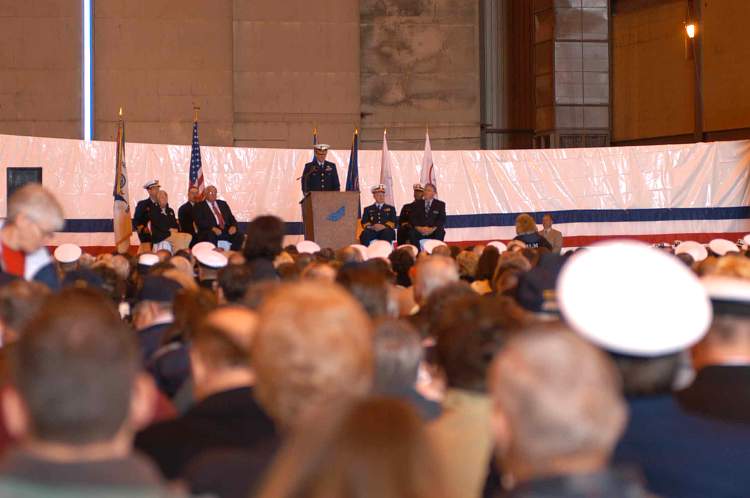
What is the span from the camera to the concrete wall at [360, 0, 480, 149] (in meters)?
20.4

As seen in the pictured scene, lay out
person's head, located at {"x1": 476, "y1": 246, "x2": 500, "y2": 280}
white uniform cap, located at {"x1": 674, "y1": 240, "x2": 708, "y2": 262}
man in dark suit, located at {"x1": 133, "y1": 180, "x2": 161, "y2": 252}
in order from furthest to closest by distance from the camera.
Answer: man in dark suit, located at {"x1": 133, "y1": 180, "x2": 161, "y2": 252}, white uniform cap, located at {"x1": 674, "y1": 240, "x2": 708, "y2": 262}, person's head, located at {"x1": 476, "y1": 246, "x2": 500, "y2": 280}

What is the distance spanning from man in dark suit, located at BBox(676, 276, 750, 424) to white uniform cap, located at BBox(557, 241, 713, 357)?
0.40 metres

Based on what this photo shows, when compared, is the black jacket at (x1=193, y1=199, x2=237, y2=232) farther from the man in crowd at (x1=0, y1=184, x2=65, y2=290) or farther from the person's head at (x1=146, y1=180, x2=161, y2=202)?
the man in crowd at (x1=0, y1=184, x2=65, y2=290)

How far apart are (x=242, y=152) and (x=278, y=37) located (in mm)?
4712

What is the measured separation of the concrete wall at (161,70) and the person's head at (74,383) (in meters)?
17.4

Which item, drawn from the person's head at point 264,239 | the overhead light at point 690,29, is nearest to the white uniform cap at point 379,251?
the person's head at point 264,239

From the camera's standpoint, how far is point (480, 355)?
8.99 ft

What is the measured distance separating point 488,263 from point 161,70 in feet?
43.5

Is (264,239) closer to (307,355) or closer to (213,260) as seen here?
(213,260)

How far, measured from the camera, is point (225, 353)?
256 cm

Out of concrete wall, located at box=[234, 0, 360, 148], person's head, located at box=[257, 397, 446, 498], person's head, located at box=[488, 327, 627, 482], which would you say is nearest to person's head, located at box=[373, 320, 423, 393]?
person's head, located at box=[488, 327, 627, 482]

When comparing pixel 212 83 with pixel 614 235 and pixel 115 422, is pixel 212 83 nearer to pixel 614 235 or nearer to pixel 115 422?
pixel 614 235

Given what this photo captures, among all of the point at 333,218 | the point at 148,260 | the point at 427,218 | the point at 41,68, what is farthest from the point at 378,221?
the point at 41,68

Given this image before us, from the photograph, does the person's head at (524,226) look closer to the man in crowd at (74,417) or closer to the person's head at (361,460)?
the man in crowd at (74,417)
